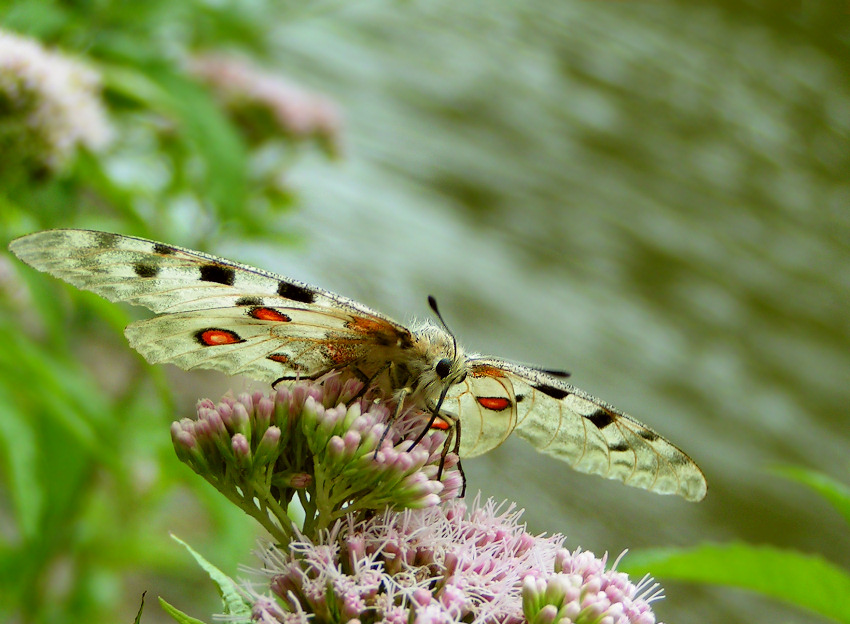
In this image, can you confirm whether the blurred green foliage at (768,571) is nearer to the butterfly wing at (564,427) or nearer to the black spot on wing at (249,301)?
the butterfly wing at (564,427)

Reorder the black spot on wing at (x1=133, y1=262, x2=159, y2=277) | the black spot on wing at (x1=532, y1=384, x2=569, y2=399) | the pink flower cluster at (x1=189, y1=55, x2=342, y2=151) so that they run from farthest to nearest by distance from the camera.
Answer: the pink flower cluster at (x1=189, y1=55, x2=342, y2=151) → the black spot on wing at (x1=532, y1=384, x2=569, y2=399) → the black spot on wing at (x1=133, y1=262, x2=159, y2=277)

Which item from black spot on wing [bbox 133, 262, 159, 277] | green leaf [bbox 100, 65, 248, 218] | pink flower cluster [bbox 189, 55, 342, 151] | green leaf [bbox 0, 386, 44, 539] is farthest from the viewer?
pink flower cluster [bbox 189, 55, 342, 151]

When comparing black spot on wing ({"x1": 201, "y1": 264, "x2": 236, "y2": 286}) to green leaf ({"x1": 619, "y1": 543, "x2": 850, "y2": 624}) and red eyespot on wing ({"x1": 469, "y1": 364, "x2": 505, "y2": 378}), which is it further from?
green leaf ({"x1": 619, "y1": 543, "x2": 850, "y2": 624})

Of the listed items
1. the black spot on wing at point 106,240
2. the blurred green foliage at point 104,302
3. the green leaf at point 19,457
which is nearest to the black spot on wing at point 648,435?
the black spot on wing at point 106,240

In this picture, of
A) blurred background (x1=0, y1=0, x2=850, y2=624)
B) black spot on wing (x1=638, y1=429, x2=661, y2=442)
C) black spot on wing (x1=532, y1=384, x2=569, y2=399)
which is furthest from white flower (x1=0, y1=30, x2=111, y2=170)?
black spot on wing (x1=638, y1=429, x2=661, y2=442)

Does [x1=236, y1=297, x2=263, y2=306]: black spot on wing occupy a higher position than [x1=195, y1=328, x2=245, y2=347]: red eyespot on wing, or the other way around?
[x1=236, y1=297, x2=263, y2=306]: black spot on wing

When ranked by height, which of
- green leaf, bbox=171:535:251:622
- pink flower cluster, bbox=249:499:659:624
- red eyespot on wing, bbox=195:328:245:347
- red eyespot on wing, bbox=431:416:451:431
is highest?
red eyespot on wing, bbox=195:328:245:347

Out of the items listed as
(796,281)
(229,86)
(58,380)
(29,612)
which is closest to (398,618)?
(58,380)
